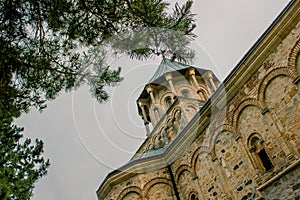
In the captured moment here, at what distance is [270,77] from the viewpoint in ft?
28.7

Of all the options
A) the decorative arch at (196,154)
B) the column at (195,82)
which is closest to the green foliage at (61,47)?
the decorative arch at (196,154)

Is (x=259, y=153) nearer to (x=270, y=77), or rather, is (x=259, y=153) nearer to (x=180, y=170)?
(x=270, y=77)

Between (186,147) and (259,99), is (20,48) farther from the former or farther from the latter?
(186,147)

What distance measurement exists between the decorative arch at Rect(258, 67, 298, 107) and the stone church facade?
28 millimetres

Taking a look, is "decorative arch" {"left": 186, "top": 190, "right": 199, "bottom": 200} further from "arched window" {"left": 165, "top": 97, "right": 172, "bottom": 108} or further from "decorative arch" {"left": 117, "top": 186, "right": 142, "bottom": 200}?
"arched window" {"left": 165, "top": 97, "right": 172, "bottom": 108}

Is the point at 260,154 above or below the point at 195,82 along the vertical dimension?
below

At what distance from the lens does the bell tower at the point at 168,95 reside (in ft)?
58.0

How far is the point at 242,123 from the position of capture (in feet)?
31.6

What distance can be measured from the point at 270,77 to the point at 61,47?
19.9 feet

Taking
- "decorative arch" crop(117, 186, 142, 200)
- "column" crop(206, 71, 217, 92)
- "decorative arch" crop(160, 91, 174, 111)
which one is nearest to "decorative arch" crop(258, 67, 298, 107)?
"decorative arch" crop(117, 186, 142, 200)

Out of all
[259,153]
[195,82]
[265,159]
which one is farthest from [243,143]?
[195,82]

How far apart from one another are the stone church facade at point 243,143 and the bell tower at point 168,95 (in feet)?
16.7

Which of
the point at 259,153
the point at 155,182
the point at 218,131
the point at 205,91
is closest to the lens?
the point at 259,153

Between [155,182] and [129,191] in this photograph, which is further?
[155,182]
